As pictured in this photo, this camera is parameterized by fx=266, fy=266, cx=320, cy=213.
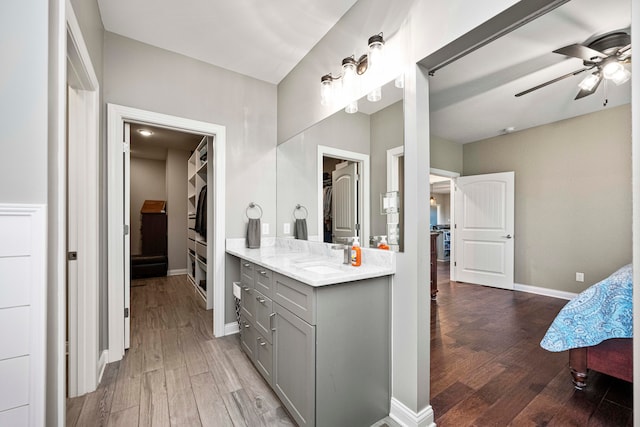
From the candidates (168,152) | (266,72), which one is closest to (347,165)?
(266,72)

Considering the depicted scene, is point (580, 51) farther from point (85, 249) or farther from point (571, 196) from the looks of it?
point (85, 249)

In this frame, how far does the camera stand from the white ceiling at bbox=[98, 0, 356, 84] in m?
2.00

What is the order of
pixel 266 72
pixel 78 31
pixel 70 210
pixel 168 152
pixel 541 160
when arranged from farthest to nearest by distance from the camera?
pixel 168 152 → pixel 541 160 → pixel 266 72 → pixel 70 210 → pixel 78 31

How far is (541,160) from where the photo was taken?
4.20 m

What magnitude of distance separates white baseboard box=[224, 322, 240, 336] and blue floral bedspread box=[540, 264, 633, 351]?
262 cm

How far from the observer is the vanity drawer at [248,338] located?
206 cm

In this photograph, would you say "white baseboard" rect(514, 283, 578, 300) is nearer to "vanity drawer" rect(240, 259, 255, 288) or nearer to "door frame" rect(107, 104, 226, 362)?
"vanity drawer" rect(240, 259, 255, 288)

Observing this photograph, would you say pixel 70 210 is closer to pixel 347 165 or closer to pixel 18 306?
pixel 18 306

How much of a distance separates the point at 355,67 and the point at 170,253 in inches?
214

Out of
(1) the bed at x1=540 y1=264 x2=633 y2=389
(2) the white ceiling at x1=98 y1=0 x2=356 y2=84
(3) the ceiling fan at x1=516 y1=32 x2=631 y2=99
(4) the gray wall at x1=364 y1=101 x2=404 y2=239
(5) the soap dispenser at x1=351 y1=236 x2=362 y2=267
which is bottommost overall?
(1) the bed at x1=540 y1=264 x2=633 y2=389

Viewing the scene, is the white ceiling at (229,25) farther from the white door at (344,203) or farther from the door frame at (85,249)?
the white door at (344,203)

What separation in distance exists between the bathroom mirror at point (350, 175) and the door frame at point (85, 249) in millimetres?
1601

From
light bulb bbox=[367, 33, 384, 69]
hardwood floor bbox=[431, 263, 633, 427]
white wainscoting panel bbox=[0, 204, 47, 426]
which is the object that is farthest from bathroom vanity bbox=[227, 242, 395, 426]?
light bulb bbox=[367, 33, 384, 69]

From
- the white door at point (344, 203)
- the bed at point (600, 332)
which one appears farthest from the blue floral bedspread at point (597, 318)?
the white door at point (344, 203)
